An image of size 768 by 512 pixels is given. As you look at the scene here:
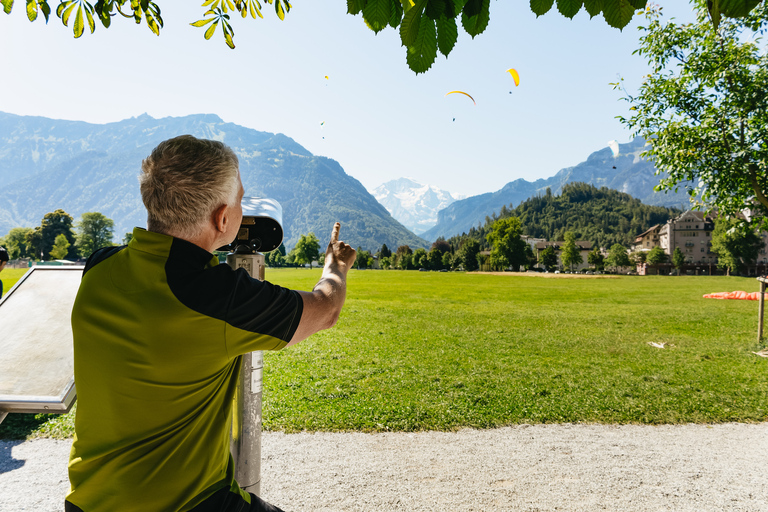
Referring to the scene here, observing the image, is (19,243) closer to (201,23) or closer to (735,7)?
(201,23)

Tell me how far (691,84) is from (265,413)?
10378mm

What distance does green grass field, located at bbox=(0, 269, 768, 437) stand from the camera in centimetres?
612

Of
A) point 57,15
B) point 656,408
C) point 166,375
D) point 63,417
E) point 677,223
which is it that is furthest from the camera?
point 677,223

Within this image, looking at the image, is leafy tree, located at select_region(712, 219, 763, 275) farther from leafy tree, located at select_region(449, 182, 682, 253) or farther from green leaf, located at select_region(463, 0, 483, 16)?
green leaf, located at select_region(463, 0, 483, 16)

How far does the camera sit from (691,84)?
8.73m

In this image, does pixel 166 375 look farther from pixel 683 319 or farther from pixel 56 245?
pixel 56 245

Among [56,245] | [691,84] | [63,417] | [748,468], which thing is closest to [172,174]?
[748,468]

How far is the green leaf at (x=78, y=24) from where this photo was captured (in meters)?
2.63

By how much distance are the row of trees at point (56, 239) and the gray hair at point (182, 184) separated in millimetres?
98904

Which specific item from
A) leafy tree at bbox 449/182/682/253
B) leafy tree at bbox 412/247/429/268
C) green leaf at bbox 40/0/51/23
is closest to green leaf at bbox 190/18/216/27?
green leaf at bbox 40/0/51/23

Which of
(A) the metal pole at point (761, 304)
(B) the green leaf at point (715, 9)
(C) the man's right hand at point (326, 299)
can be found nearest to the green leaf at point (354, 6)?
(C) the man's right hand at point (326, 299)

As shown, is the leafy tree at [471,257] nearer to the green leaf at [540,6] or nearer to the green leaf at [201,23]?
the green leaf at [201,23]

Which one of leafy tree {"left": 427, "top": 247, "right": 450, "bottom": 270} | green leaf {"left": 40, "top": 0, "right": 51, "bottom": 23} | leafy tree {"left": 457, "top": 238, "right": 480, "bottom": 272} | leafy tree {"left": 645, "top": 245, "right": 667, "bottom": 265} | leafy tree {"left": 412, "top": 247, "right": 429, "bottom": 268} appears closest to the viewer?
green leaf {"left": 40, "top": 0, "right": 51, "bottom": 23}

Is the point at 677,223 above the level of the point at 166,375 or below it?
above
